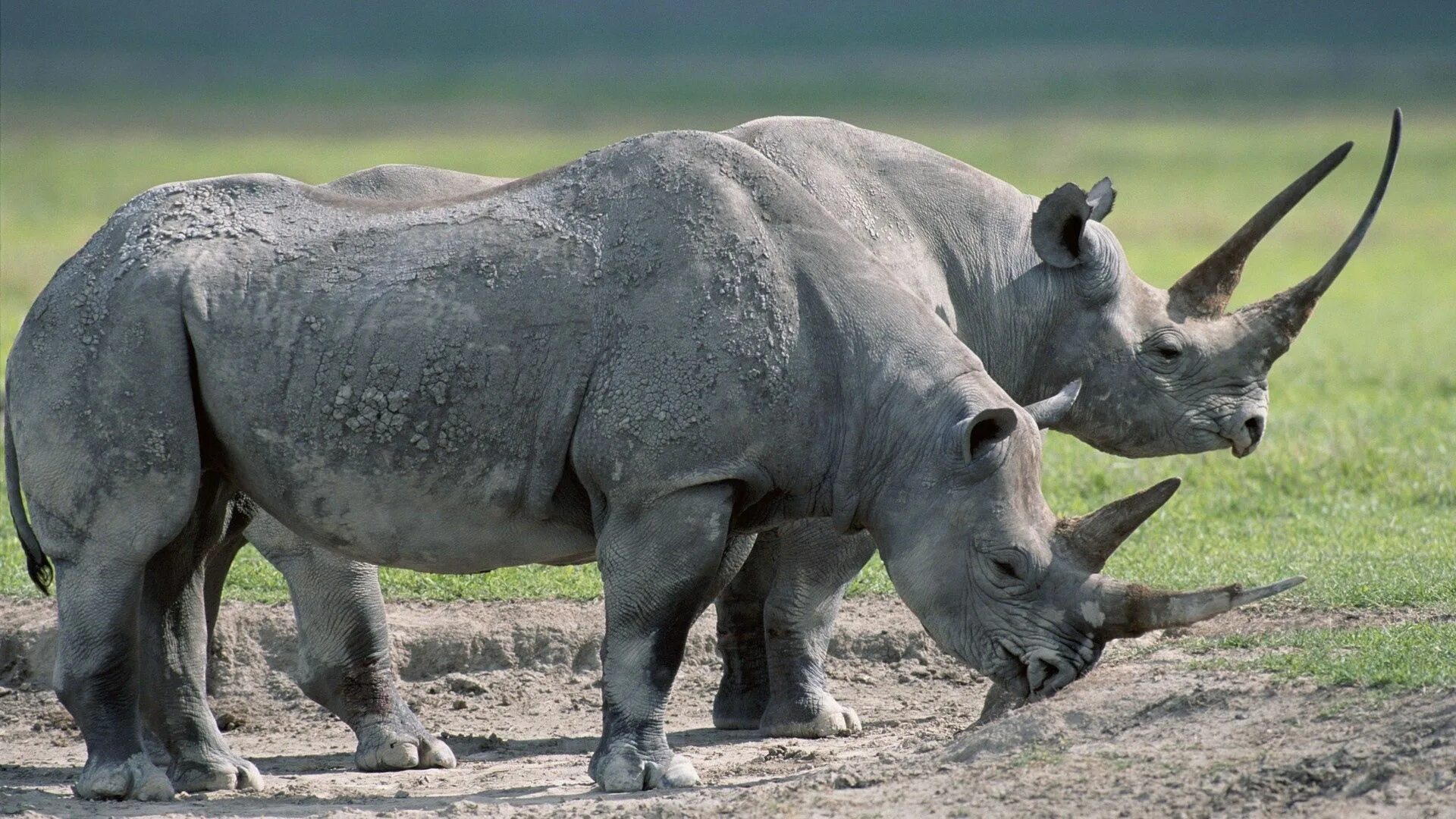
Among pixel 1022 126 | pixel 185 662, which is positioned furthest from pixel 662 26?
pixel 185 662

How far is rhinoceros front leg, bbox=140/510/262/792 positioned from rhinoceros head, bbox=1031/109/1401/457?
3.46 meters

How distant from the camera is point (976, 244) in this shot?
28.1ft

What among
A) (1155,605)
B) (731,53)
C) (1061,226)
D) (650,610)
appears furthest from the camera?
(731,53)

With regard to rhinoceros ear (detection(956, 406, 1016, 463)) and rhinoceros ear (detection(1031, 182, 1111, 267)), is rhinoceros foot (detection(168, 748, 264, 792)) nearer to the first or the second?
rhinoceros ear (detection(956, 406, 1016, 463))

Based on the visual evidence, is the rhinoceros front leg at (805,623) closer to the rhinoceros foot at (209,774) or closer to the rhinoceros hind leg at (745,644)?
the rhinoceros hind leg at (745,644)

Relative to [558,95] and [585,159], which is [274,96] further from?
[585,159]

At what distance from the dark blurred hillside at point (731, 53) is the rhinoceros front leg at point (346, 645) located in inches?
1892

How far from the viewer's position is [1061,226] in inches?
331

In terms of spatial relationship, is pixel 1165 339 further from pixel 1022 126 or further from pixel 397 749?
pixel 1022 126

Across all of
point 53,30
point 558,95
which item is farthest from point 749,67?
point 53,30

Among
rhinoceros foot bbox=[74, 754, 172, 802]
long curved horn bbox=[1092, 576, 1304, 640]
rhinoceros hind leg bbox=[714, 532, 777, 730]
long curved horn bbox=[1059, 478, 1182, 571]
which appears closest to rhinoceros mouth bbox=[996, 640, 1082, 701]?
long curved horn bbox=[1092, 576, 1304, 640]

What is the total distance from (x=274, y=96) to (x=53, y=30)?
84.0 ft

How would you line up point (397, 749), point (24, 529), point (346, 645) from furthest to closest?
point (346, 645), point (397, 749), point (24, 529)

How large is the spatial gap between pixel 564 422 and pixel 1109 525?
1.79 metres
